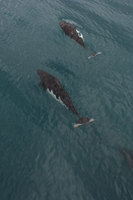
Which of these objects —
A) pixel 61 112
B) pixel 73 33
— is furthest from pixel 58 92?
pixel 73 33

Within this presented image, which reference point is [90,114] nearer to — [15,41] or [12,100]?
[12,100]

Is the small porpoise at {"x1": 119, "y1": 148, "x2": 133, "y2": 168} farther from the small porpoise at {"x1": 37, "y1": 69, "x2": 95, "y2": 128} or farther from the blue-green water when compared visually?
the small porpoise at {"x1": 37, "y1": 69, "x2": 95, "y2": 128}

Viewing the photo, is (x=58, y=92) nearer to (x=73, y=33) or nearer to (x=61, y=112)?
(x=61, y=112)

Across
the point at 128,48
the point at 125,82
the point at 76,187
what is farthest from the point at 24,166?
the point at 128,48

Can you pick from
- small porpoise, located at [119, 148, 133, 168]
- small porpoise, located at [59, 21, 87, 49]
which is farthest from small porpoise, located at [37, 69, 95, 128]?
small porpoise, located at [59, 21, 87, 49]

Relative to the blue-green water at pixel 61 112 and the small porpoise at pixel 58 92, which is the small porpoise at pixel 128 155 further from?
the small porpoise at pixel 58 92
